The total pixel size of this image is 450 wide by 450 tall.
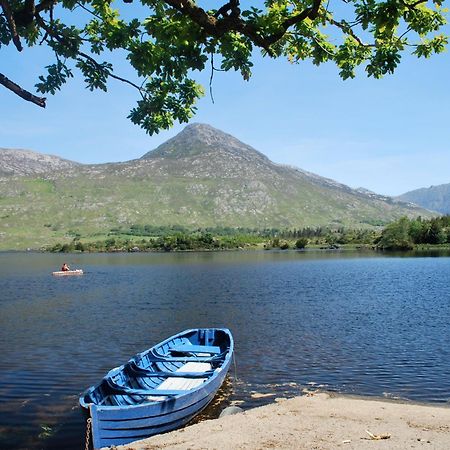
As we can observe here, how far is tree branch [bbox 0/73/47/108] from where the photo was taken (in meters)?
10.8

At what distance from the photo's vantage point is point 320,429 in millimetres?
17094

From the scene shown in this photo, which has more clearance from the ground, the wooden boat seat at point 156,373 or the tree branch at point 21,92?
the tree branch at point 21,92

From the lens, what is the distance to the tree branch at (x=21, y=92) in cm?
1077

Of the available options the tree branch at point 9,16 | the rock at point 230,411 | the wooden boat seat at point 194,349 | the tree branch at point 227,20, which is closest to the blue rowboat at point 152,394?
the wooden boat seat at point 194,349

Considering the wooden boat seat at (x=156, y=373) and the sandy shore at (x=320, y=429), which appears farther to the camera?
the wooden boat seat at (x=156, y=373)

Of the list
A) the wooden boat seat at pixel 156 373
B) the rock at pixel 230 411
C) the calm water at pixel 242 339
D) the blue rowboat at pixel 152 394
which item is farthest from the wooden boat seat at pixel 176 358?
the rock at pixel 230 411

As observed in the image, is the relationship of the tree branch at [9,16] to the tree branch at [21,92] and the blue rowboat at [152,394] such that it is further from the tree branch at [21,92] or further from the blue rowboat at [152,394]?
the blue rowboat at [152,394]

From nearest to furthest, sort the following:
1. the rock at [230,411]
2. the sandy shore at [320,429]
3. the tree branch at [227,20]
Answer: the tree branch at [227,20]
the sandy shore at [320,429]
the rock at [230,411]

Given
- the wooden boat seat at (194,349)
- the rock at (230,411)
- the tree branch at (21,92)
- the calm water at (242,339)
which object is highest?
the tree branch at (21,92)

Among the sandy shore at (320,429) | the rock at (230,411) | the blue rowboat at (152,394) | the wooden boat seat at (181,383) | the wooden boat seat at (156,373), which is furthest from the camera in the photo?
the wooden boat seat at (156,373)

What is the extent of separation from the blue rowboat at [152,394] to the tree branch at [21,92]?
378 inches

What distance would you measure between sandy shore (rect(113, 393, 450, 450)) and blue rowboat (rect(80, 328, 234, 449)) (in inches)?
24.2

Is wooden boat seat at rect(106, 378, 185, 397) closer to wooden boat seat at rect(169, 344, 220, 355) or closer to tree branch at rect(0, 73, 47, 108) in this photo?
wooden boat seat at rect(169, 344, 220, 355)

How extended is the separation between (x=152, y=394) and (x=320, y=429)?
21.5 feet
